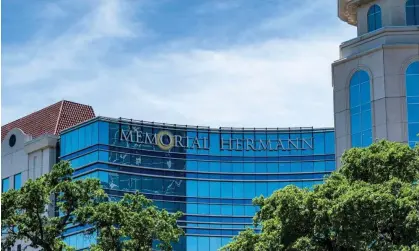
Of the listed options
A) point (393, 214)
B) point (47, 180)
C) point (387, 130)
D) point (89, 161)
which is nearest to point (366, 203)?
point (393, 214)

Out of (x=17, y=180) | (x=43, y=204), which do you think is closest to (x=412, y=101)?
(x=43, y=204)

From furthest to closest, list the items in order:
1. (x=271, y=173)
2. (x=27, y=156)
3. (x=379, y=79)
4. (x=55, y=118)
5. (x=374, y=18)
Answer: (x=55, y=118), (x=27, y=156), (x=271, y=173), (x=374, y=18), (x=379, y=79)

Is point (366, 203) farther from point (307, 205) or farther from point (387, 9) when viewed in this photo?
point (387, 9)

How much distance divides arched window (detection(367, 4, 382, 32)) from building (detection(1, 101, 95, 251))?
4125 cm

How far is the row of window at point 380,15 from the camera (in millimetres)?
53281

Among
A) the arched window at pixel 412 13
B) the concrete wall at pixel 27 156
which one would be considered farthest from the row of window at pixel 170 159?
the arched window at pixel 412 13

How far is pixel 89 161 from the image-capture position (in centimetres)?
8375

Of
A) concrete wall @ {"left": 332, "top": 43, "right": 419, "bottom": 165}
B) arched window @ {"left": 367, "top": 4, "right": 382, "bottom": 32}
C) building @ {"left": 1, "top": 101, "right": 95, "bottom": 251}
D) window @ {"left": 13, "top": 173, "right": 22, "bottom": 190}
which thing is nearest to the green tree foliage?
concrete wall @ {"left": 332, "top": 43, "right": 419, "bottom": 165}

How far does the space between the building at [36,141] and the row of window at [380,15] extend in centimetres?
4131

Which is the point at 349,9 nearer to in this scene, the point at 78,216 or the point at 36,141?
the point at 78,216

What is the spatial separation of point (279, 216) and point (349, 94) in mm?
21215

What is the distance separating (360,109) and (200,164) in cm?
3730

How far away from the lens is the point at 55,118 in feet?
299

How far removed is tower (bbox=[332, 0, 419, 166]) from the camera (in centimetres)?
5159
